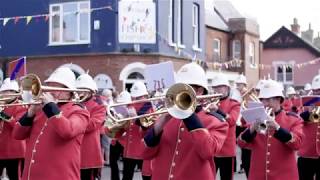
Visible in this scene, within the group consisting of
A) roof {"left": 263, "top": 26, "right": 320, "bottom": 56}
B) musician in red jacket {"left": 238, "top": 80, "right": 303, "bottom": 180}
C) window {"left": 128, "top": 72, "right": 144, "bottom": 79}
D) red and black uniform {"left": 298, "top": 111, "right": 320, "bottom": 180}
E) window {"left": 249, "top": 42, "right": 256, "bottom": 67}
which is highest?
roof {"left": 263, "top": 26, "right": 320, "bottom": 56}

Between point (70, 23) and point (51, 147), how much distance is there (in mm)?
18798

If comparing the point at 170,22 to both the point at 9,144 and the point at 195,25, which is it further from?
the point at 9,144

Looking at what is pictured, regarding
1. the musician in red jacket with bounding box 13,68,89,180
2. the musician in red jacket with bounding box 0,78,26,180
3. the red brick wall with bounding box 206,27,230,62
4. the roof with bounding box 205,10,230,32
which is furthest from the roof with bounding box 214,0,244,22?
the musician in red jacket with bounding box 13,68,89,180

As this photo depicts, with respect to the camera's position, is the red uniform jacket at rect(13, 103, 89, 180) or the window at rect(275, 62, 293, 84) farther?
the window at rect(275, 62, 293, 84)

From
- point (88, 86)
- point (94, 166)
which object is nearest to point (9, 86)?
point (88, 86)

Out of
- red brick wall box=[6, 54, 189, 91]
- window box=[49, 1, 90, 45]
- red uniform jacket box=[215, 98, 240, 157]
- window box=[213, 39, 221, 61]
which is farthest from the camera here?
window box=[213, 39, 221, 61]

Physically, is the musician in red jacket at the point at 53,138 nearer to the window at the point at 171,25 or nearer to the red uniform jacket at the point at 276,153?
the red uniform jacket at the point at 276,153

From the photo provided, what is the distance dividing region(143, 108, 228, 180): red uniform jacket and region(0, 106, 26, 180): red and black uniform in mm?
4210

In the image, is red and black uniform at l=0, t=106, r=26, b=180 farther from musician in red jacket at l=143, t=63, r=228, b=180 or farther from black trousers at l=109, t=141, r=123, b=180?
musician in red jacket at l=143, t=63, r=228, b=180

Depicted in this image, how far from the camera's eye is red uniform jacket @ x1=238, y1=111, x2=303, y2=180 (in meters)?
6.70

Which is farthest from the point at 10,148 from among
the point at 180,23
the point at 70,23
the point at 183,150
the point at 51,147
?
the point at 180,23

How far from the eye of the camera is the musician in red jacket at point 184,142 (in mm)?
5277

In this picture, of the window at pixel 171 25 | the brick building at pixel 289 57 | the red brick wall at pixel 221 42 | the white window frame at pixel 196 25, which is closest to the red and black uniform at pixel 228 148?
the window at pixel 171 25

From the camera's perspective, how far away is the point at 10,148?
364 inches
